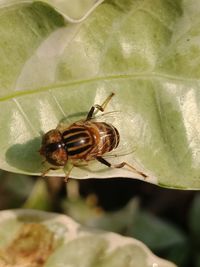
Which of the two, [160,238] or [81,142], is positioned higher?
[81,142]

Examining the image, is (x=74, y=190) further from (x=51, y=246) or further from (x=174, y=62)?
(x=174, y=62)

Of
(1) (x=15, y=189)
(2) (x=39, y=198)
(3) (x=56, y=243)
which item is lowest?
(1) (x=15, y=189)

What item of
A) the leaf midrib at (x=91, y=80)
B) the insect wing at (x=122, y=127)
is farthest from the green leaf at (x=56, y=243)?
the leaf midrib at (x=91, y=80)

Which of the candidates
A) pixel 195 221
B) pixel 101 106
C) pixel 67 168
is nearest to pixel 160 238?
pixel 195 221

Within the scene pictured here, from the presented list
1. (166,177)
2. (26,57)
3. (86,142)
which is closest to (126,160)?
(166,177)

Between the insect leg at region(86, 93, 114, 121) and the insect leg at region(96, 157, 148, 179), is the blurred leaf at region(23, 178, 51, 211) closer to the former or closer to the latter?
the insect leg at region(96, 157, 148, 179)

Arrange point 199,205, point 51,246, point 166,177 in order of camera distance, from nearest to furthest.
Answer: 1. point 166,177
2. point 51,246
3. point 199,205

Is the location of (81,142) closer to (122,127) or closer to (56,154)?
(56,154)
